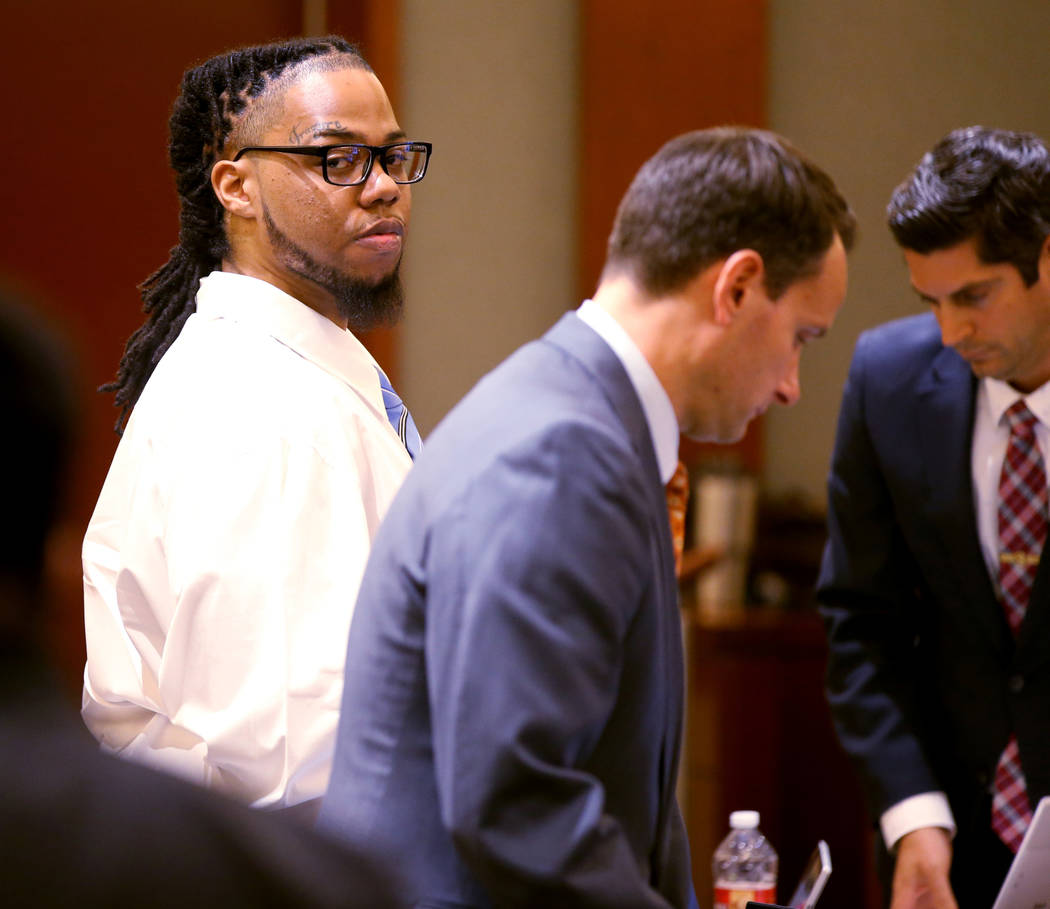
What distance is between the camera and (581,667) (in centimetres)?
97

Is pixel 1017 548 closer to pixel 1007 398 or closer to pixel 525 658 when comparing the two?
pixel 1007 398

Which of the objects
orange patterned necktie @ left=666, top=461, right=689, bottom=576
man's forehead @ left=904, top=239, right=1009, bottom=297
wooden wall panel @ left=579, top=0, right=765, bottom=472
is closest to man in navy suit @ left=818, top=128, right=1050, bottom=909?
man's forehead @ left=904, top=239, right=1009, bottom=297

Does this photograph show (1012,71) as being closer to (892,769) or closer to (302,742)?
(892,769)

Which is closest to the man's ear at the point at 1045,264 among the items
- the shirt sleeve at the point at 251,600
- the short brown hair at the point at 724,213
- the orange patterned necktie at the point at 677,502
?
the orange patterned necktie at the point at 677,502

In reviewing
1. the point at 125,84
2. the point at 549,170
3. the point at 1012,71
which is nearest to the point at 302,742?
the point at 125,84

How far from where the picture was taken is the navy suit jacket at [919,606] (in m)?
1.88

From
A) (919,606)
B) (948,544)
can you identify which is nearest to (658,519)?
(948,544)

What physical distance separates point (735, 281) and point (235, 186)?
A: 77cm

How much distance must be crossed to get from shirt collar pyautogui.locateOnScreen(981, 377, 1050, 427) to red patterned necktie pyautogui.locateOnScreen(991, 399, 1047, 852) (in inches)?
0.5

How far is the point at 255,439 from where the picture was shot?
1.38m

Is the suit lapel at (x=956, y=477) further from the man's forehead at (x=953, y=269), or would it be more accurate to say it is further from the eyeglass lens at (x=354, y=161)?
the eyeglass lens at (x=354, y=161)

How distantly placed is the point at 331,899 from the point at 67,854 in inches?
4.2

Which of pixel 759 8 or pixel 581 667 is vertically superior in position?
pixel 759 8

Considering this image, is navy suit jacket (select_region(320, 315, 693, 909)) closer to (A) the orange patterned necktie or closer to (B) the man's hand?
(A) the orange patterned necktie
